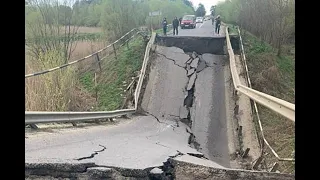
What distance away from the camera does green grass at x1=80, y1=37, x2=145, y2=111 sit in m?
19.2

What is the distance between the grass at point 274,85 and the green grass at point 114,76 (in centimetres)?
619

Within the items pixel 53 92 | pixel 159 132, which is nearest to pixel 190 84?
pixel 53 92

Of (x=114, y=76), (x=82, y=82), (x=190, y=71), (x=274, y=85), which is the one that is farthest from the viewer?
(x=82, y=82)

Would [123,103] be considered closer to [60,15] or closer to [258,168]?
[258,168]

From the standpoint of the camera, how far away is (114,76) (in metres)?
22.2

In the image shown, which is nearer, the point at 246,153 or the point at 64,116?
the point at 64,116

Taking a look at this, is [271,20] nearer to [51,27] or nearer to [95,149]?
[51,27]

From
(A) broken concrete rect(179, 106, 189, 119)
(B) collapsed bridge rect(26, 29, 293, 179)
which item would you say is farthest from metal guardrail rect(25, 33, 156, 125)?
(A) broken concrete rect(179, 106, 189, 119)

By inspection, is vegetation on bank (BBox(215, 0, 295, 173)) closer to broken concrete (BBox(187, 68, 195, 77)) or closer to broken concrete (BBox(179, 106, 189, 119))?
broken concrete (BBox(179, 106, 189, 119))

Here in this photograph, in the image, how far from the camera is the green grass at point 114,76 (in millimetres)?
19191

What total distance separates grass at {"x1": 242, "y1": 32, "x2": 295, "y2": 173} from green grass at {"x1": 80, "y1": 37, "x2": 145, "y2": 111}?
6186 millimetres

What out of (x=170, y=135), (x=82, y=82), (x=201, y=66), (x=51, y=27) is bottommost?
(x=170, y=135)

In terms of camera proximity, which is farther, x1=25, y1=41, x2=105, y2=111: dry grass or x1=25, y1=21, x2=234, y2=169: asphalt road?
x1=25, y1=41, x2=105, y2=111: dry grass

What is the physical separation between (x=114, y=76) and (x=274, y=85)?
8.30 meters
